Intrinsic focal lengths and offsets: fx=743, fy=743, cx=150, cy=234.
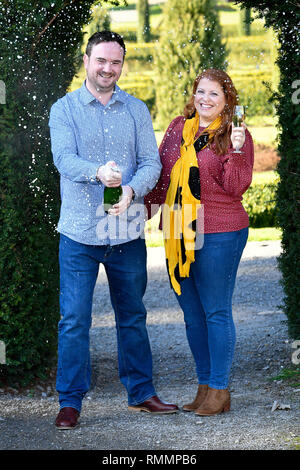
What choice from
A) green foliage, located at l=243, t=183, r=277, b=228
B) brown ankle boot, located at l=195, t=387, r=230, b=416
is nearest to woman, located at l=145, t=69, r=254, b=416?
brown ankle boot, located at l=195, t=387, r=230, b=416

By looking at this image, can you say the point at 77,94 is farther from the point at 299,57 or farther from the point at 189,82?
the point at 189,82

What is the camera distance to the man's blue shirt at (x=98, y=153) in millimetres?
3869

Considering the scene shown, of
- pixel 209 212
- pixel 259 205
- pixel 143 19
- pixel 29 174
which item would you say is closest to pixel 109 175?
pixel 209 212

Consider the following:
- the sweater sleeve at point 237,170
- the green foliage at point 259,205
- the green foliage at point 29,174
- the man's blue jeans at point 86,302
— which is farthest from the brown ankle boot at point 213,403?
the green foliage at point 259,205

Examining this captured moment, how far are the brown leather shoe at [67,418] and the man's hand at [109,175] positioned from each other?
127cm

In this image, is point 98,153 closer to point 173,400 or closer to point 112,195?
point 112,195

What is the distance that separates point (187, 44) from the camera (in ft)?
45.8

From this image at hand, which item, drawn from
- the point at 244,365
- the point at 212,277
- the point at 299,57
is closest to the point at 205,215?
the point at 212,277

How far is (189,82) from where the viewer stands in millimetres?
14438

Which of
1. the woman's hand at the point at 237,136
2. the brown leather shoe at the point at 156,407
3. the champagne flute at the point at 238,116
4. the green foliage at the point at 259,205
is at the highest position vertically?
the champagne flute at the point at 238,116

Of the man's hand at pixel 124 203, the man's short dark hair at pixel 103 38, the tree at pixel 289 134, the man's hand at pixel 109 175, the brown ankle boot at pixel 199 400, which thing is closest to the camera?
the man's hand at pixel 109 175

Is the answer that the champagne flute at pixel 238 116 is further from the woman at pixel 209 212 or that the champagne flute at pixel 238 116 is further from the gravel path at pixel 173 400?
the gravel path at pixel 173 400

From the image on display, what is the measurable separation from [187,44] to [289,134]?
380 inches

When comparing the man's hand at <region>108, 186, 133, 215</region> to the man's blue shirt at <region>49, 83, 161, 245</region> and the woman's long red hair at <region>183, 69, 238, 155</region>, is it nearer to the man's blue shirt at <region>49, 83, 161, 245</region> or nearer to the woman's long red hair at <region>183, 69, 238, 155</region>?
the man's blue shirt at <region>49, 83, 161, 245</region>
